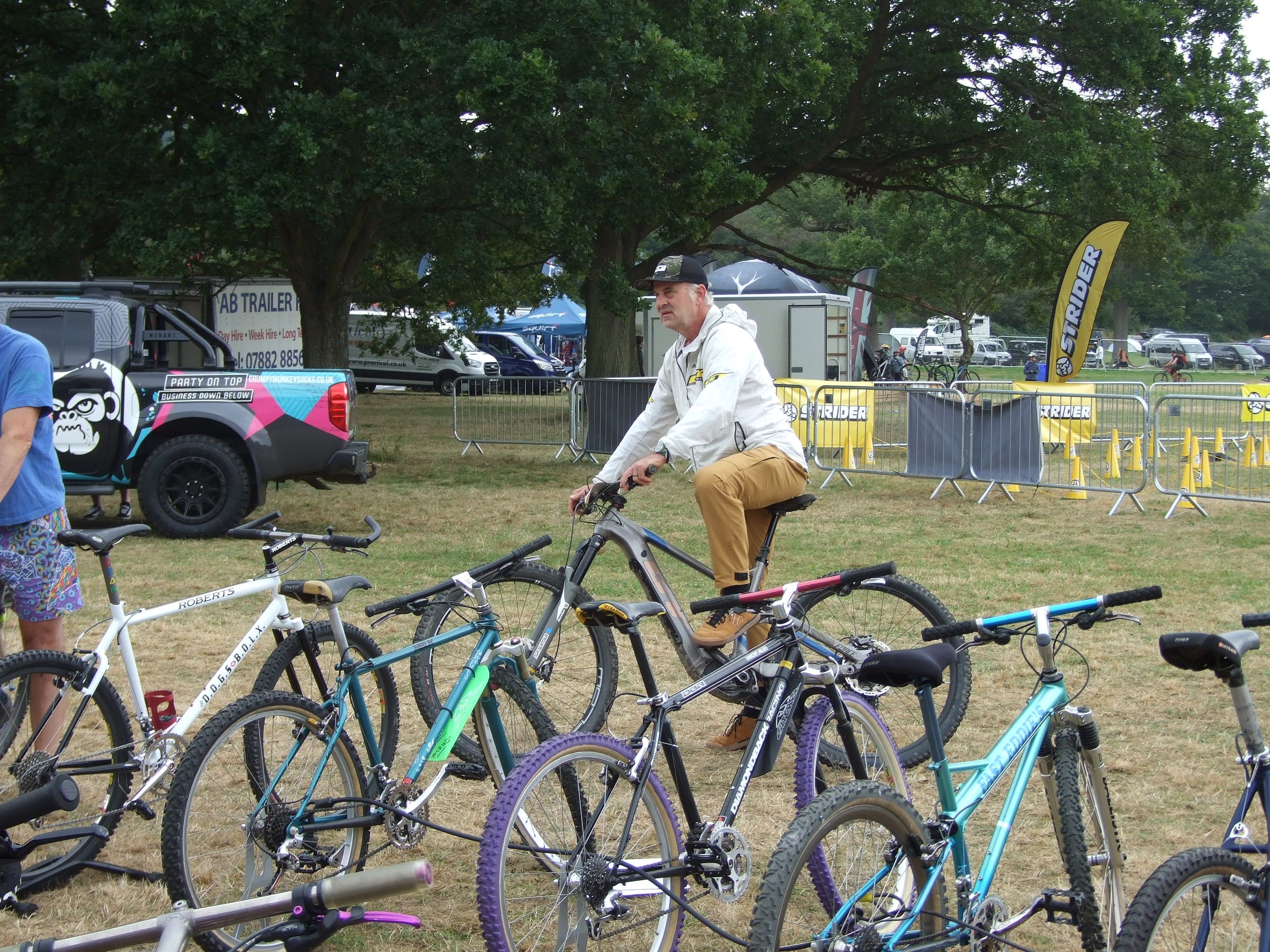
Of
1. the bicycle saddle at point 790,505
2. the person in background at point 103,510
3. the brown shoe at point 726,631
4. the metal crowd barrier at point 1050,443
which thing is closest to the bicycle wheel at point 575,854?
the brown shoe at point 726,631

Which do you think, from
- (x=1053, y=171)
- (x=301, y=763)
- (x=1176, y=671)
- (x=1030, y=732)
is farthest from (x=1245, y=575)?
(x=1053, y=171)

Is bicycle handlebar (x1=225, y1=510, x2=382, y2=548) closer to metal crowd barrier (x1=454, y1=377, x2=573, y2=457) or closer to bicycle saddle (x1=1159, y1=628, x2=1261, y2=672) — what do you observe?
bicycle saddle (x1=1159, y1=628, x2=1261, y2=672)

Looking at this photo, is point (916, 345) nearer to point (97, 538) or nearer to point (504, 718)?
point (504, 718)

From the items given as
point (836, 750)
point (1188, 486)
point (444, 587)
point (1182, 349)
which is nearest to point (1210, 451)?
point (1188, 486)

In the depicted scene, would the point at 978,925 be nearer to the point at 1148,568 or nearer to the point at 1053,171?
the point at 1148,568

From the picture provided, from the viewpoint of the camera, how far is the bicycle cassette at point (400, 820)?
4.05m

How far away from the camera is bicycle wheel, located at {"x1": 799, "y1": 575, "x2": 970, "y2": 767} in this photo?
17.9 ft

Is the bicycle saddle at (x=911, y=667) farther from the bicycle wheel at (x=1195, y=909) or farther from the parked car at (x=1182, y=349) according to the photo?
the parked car at (x=1182, y=349)

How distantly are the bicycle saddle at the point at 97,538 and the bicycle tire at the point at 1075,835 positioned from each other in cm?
294

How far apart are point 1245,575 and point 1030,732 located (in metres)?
7.13

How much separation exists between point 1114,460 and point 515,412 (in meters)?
8.03

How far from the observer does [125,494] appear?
11953 mm

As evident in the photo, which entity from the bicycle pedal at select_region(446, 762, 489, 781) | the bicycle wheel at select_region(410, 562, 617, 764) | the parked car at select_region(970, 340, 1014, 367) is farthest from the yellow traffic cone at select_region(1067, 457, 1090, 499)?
the parked car at select_region(970, 340, 1014, 367)

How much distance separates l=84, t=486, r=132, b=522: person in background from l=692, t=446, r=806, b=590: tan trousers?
722cm
